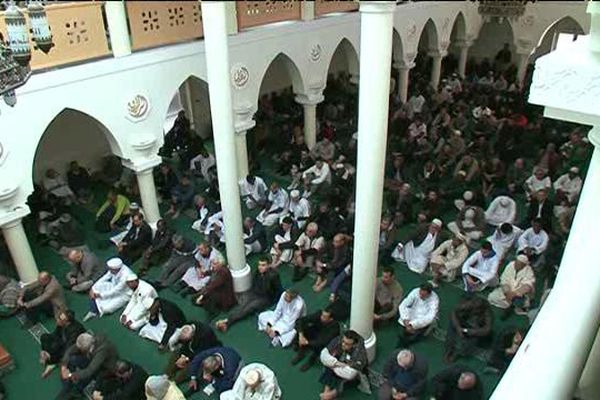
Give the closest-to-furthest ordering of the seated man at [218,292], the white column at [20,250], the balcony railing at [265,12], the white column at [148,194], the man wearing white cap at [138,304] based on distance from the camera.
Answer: the man wearing white cap at [138,304] < the seated man at [218,292] < the white column at [20,250] < the white column at [148,194] < the balcony railing at [265,12]

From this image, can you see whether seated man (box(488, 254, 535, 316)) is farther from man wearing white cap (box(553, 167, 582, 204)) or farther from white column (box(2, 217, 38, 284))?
white column (box(2, 217, 38, 284))

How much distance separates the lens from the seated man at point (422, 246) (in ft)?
25.4

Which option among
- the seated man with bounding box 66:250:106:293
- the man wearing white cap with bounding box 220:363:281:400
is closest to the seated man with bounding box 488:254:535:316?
the man wearing white cap with bounding box 220:363:281:400

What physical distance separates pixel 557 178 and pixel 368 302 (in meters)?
5.64

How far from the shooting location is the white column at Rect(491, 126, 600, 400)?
10.5ft

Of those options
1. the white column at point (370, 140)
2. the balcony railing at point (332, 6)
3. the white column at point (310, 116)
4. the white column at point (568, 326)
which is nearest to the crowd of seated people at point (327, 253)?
the white column at point (310, 116)

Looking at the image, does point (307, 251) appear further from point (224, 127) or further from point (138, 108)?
point (138, 108)

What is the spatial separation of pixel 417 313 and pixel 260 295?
197cm

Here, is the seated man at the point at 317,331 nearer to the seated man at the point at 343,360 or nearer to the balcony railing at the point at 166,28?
the seated man at the point at 343,360

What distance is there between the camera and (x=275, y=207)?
927cm

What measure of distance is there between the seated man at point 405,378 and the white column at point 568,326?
6.63 ft

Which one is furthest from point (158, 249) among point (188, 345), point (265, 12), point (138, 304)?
point (265, 12)

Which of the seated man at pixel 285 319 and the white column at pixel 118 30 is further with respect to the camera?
the white column at pixel 118 30

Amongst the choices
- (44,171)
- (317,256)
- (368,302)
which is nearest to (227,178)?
(317,256)
